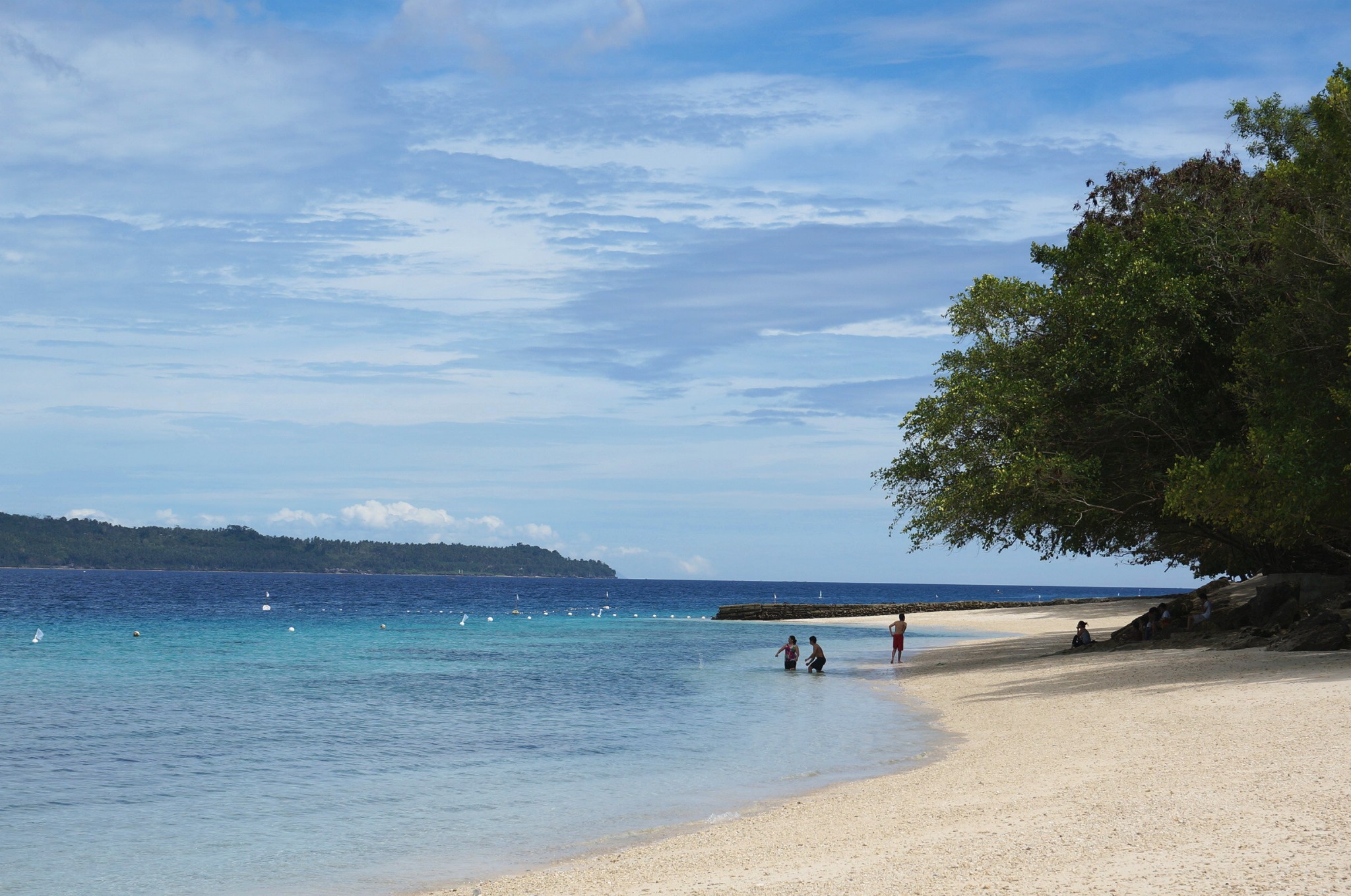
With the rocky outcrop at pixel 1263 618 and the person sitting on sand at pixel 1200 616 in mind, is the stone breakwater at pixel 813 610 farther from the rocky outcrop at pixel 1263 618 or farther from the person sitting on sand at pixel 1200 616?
the person sitting on sand at pixel 1200 616

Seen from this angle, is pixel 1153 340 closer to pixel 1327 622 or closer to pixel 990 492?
pixel 990 492

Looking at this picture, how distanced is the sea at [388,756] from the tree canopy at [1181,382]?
690 centimetres

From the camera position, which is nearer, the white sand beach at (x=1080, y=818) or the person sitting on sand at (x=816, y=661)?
the white sand beach at (x=1080, y=818)

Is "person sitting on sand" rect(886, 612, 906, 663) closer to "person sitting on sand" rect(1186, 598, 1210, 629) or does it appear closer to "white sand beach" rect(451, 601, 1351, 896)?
"person sitting on sand" rect(1186, 598, 1210, 629)

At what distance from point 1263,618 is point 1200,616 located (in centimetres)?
251

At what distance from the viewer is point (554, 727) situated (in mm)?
23750

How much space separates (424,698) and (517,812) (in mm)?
16058

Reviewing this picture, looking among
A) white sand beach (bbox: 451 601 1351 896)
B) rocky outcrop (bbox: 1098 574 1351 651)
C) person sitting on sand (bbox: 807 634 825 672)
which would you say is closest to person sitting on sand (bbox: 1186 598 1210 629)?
rocky outcrop (bbox: 1098 574 1351 651)

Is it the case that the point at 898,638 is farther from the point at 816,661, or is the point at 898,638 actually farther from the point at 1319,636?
the point at 1319,636

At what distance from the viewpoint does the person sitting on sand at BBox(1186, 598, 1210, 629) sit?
105 ft

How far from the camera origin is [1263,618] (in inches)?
1178

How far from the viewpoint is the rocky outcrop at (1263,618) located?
24781 millimetres

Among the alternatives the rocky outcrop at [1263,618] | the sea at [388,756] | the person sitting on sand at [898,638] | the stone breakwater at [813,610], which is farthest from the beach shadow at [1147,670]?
the stone breakwater at [813,610]

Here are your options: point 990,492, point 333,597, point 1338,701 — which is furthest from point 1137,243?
point 333,597
